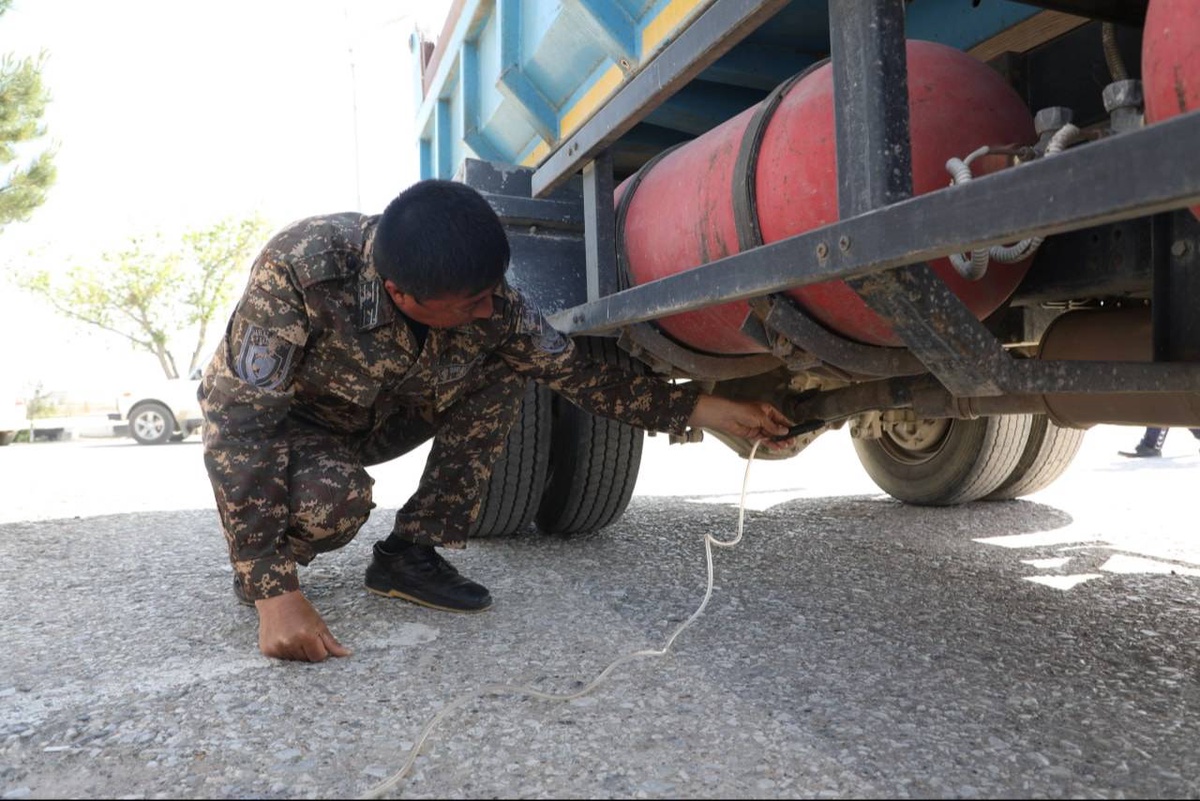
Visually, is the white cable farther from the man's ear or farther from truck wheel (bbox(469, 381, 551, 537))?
truck wheel (bbox(469, 381, 551, 537))

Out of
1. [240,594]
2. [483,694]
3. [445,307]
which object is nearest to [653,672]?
[483,694]

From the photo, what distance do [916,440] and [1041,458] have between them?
1.51 feet

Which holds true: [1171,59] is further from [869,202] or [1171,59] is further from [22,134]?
[22,134]

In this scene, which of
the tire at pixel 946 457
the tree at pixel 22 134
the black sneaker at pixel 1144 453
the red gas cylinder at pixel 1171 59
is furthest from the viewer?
the tree at pixel 22 134

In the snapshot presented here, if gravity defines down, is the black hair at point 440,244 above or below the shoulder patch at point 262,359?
above

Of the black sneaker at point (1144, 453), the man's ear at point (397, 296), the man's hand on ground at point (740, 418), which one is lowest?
the black sneaker at point (1144, 453)

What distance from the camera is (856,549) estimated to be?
278cm

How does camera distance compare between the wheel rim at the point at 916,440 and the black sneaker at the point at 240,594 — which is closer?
the black sneaker at the point at 240,594

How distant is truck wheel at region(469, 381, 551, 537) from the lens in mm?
2684

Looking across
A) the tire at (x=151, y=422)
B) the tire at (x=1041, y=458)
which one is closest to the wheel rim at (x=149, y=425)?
the tire at (x=151, y=422)

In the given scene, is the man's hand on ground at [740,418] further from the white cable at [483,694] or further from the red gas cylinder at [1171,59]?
the red gas cylinder at [1171,59]

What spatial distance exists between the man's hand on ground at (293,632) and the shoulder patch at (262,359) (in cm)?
43

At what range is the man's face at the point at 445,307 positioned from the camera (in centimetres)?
174

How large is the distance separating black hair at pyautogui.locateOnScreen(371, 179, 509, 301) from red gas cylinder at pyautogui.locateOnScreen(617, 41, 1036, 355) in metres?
0.37
